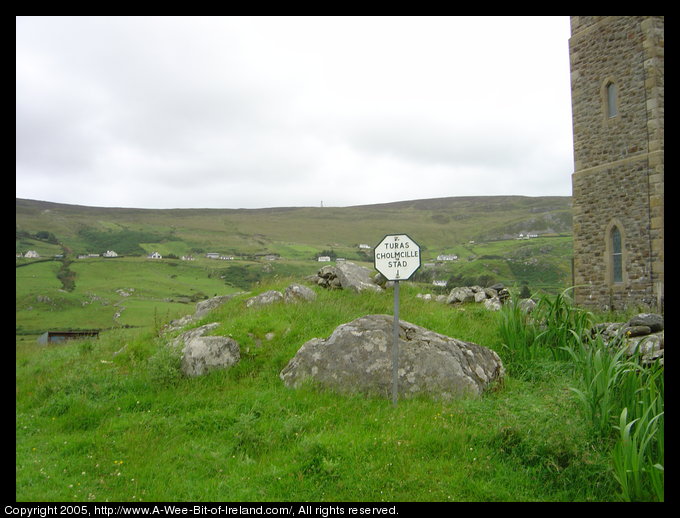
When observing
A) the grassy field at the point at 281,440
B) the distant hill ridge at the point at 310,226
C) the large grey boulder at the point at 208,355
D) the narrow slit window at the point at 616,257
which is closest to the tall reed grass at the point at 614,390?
the grassy field at the point at 281,440

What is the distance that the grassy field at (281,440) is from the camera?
560 cm

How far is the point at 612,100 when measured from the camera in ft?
67.4

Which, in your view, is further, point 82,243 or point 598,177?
point 82,243

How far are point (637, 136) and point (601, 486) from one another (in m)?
18.6

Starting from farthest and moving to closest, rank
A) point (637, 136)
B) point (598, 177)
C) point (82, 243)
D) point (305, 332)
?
point (82, 243)
point (598, 177)
point (637, 136)
point (305, 332)

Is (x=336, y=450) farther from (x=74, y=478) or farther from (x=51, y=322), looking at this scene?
(x=51, y=322)

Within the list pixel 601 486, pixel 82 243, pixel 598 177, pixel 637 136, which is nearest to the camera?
pixel 601 486

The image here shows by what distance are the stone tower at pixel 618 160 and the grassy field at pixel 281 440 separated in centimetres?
1280

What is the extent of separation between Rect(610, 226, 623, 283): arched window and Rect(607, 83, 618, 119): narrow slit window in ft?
17.1

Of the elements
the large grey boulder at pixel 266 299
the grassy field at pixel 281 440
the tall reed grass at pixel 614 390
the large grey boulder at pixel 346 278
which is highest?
the large grey boulder at pixel 346 278

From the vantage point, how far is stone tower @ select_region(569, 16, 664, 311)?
1870 cm

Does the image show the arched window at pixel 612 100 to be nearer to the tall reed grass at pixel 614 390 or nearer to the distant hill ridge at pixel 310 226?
the tall reed grass at pixel 614 390
